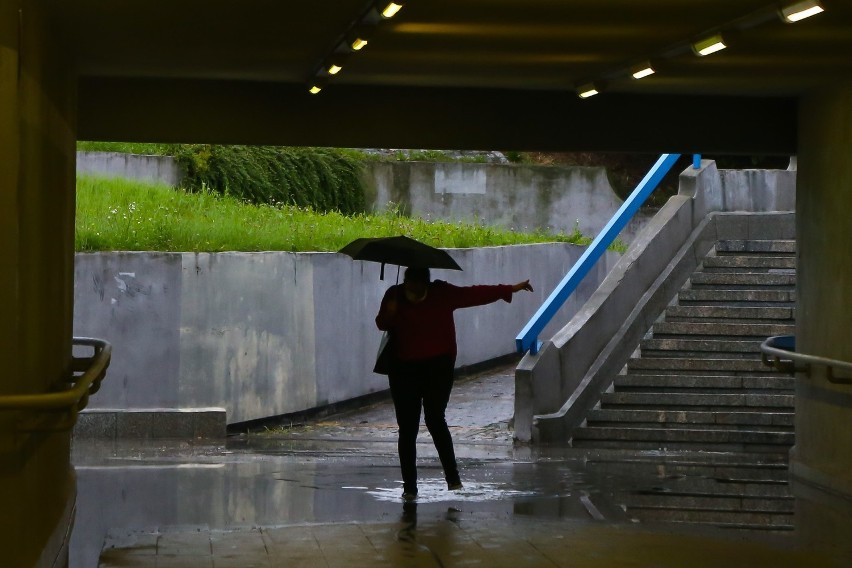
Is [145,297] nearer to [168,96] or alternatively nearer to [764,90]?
[168,96]

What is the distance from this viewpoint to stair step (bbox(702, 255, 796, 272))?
17.2 m

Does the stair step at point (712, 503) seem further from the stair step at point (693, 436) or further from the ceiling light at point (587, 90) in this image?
the stair step at point (693, 436)

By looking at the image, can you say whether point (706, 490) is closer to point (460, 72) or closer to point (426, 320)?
point (426, 320)

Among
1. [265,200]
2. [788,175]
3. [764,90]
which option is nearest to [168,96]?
[764,90]

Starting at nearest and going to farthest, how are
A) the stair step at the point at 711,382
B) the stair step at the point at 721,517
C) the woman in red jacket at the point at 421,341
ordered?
the stair step at the point at 721,517 → the woman in red jacket at the point at 421,341 → the stair step at the point at 711,382

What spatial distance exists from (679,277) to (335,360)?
447 centimetres

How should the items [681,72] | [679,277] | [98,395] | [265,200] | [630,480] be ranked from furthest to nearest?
1. [265,200]
2. [679,277]
3. [98,395]
4. [630,480]
5. [681,72]

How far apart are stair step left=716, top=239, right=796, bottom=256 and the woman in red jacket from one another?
816cm

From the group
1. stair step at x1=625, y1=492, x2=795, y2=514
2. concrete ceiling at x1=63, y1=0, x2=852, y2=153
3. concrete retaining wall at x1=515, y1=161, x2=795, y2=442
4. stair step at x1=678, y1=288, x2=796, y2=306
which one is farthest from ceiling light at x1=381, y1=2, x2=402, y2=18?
stair step at x1=678, y1=288, x2=796, y2=306

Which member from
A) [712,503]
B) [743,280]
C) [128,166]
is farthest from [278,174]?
[712,503]

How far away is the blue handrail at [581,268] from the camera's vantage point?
50.7 ft

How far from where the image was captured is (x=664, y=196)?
109 ft

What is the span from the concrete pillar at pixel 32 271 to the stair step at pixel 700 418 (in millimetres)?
7230

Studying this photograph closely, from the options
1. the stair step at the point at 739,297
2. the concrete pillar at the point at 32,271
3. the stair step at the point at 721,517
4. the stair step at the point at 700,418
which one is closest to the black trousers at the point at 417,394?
the stair step at the point at 721,517
